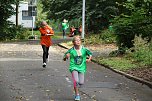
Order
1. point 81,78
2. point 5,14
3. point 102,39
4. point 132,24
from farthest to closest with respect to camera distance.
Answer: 1. point 5,14
2. point 102,39
3. point 132,24
4. point 81,78

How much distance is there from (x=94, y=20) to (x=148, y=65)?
69.1 feet

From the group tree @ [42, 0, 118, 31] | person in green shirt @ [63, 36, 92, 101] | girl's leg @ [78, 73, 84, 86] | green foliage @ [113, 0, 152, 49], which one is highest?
tree @ [42, 0, 118, 31]

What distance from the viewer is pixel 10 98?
10.2 metres

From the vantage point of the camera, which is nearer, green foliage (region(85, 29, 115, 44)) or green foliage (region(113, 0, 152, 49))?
green foliage (region(113, 0, 152, 49))

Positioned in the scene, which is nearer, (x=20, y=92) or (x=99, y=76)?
(x=20, y=92)

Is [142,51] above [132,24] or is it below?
below

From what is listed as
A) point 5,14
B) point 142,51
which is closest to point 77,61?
point 142,51

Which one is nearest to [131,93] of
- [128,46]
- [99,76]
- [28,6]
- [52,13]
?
[99,76]

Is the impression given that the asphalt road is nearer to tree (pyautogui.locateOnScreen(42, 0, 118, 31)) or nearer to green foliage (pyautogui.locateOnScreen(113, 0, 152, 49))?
green foliage (pyautogui.locateOnScreen(113, 0, 152, 49))

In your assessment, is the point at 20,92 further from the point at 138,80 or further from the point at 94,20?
the point at 94,20

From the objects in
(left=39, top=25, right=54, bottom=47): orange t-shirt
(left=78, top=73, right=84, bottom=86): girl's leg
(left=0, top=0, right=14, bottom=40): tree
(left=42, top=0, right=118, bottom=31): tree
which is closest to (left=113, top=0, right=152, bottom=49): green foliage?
(left=39, top=25, right=54, bottom=47): orange t-shirt

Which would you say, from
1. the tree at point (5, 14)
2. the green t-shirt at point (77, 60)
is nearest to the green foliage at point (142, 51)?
the green t-shirt at point (77, 60)

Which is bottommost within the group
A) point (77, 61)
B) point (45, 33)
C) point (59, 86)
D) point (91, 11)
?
point (59, 86)

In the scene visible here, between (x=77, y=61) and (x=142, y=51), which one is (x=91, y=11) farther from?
(x=77, y=61)
